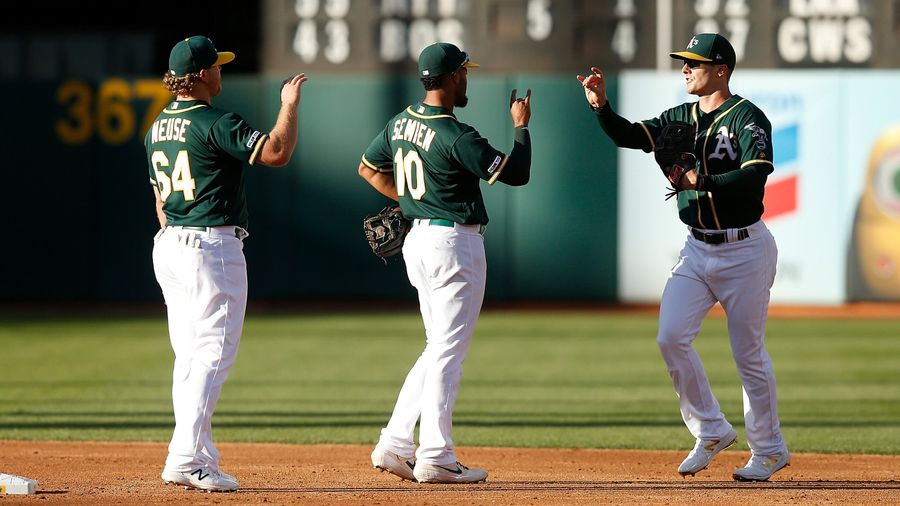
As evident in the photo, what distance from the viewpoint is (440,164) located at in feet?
16.7

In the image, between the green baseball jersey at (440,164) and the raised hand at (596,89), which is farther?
the raised hand at (596,89)

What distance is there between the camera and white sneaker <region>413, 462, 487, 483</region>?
16.8ft

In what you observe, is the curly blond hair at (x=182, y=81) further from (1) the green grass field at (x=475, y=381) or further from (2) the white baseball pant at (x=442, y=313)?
(1) the green grass field at (x=475, y=381)

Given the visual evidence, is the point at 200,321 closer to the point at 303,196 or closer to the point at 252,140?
the point at 252,140

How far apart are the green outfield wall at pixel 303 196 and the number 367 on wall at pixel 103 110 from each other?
15 millimetres

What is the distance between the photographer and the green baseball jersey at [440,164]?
500 centimetres

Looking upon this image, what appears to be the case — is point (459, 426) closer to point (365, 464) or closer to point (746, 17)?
point (365, 464)

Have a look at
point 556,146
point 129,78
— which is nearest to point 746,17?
point 556,146

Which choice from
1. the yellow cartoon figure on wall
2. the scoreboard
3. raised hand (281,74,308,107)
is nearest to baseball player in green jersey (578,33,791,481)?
raised hand (281,74,308,107)

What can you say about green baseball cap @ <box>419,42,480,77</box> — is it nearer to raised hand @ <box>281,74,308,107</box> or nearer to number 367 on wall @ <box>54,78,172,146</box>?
raised hand @ <box>281,74,308,107</box>

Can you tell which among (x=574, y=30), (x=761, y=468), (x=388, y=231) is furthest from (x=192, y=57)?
(x=574, y=30)

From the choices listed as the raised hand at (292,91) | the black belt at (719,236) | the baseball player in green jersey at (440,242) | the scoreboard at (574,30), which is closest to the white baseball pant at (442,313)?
the baseball player in green jersey at (440,242)

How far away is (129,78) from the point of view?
50.2 feet

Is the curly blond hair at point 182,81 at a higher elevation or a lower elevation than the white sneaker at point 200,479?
higher
